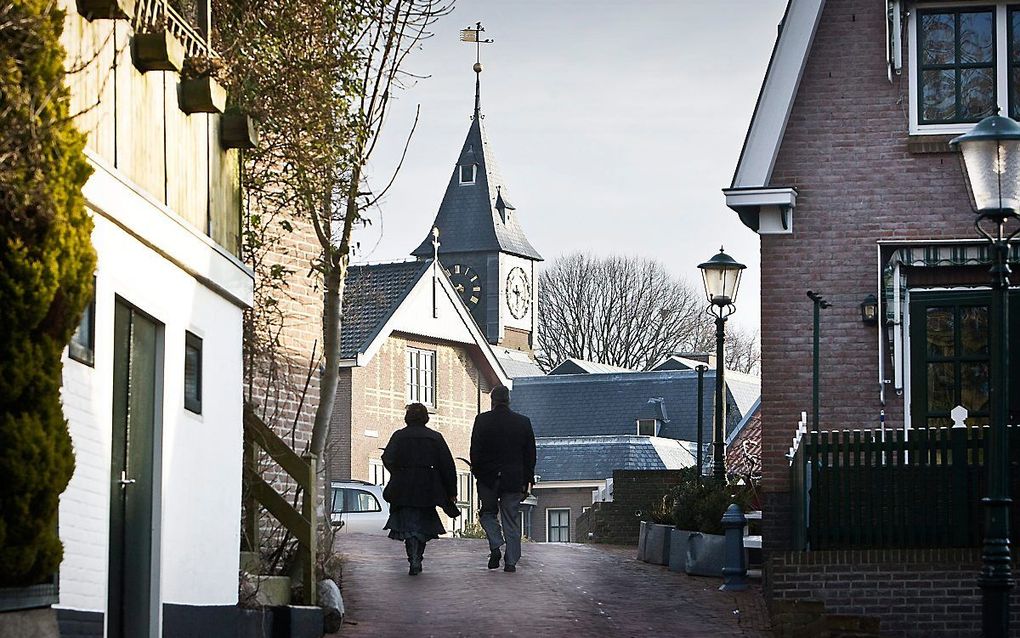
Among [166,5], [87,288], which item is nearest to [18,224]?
[87,288]

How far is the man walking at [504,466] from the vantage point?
17844 millimetres

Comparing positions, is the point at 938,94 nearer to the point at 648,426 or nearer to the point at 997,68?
the point at 997,68

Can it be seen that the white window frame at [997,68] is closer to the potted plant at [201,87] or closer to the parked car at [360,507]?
the potted plant at [201,87]

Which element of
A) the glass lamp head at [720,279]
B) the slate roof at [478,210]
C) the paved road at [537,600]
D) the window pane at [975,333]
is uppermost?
the slate roof at [478,210]

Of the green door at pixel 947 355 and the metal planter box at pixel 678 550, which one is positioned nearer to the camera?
the green door at pixel 947 355

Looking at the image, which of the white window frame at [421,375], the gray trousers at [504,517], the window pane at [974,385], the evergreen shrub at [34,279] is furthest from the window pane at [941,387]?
the white window frame at [421,375]

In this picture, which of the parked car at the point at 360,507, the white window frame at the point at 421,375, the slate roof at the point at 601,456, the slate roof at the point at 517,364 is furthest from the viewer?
the slate roof at the point at 517,364

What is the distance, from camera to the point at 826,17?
1780 centimetres

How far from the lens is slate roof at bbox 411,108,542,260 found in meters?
98.9

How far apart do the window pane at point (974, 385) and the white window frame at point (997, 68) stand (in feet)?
7.74

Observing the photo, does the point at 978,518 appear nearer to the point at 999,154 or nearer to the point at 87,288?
the point at 999,154

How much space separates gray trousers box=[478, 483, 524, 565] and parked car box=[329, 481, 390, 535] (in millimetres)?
13324

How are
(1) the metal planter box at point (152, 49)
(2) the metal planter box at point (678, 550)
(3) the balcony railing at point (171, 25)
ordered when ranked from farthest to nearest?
(2) the metal planter box at point (678, 550)
(3) the balcony railing at point (171, 25)
(1) the metal planter box at point (152, 49)

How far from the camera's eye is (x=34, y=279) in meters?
7.06
